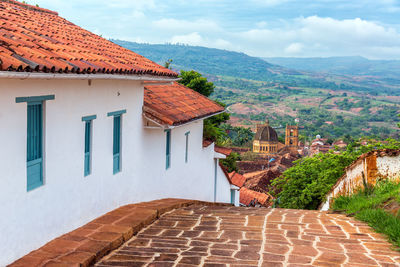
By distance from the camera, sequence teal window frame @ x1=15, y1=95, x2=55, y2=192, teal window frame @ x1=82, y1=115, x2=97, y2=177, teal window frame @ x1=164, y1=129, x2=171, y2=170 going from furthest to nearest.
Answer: teal window frame @ x1=164, y1=129, x2=171, y2=170 → teal window frame @ x1=82, y1=115, x2=97, y2=177 → teal window frame @ x1=15, y1=95, x2=55, y2=192

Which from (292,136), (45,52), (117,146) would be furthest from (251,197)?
(292,136)

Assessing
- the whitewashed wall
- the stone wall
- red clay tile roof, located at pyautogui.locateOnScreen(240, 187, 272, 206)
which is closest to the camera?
the stone wall

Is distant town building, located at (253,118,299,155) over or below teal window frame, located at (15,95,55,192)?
below

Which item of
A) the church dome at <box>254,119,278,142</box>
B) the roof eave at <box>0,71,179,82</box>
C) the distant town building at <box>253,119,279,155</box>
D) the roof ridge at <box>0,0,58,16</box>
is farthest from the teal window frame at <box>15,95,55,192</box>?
the church dome at <box>254,119,278,142</box>

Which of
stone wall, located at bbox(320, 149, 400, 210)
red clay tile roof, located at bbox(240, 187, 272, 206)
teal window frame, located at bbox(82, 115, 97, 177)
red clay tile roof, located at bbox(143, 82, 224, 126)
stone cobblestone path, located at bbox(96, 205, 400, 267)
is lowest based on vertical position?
red clay tile roof, located at bbox(240, 187, 272, 206)

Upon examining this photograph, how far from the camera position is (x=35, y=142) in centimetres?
546

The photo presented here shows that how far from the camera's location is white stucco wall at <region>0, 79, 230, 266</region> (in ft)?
15.9

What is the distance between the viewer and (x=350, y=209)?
8664mm

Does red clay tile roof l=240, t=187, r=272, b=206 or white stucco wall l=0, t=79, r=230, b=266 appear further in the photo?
red clay tile roof l=240, t=187, r=272, b=206

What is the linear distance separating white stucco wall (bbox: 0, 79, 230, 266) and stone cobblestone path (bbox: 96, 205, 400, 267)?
90cm

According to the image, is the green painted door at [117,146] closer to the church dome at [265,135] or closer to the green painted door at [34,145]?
the green painted door at [34,145]

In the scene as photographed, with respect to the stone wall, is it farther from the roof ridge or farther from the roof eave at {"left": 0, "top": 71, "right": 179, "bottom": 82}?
the roof ridge

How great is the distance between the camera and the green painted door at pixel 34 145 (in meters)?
5.31

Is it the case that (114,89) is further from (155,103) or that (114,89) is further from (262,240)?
(262,240)
